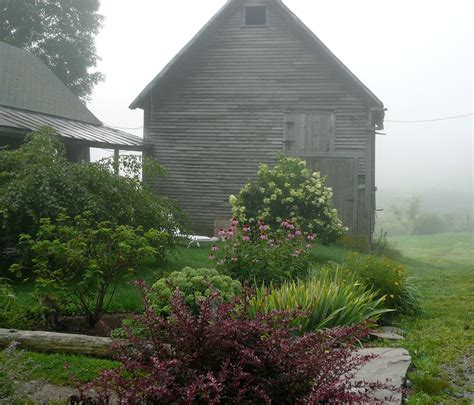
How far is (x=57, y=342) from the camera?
216 inches

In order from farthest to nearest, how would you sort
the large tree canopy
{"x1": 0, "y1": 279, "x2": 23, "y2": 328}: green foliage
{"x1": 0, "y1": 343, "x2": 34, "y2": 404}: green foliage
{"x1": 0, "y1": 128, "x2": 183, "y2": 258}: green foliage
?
1. the large tree canopy
2. {"x1": 0, "y1": 128, "x2": 183, "y2": 258}: green foliage
3. {"x1": 0, "y1": 279, "x2": 23, "y2": 328}: green foliage
4. {"x1": 0, "y1": 343, "x2": 34, "y2": 404}: green foliage

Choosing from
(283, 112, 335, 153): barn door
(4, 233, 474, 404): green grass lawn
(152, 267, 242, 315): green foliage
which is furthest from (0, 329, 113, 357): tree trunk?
(283, 112, 335, 153): barn door

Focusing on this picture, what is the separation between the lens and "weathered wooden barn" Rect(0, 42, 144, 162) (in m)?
15.3

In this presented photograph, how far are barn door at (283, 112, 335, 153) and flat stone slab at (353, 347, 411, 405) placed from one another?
39.7 feet

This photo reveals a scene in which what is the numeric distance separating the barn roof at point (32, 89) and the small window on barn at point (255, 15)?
7183mm

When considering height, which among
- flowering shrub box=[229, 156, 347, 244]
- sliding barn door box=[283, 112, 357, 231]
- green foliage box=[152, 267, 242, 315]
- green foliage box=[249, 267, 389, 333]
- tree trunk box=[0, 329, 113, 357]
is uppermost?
sliding barn door box=[283, 112, 357, 231]

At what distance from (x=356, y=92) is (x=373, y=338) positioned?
37.9ft

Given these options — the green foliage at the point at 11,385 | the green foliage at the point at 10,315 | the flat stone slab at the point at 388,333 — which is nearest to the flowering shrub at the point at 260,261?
the flat stone slab at the point at 388,333

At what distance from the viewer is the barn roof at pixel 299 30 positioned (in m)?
16.2

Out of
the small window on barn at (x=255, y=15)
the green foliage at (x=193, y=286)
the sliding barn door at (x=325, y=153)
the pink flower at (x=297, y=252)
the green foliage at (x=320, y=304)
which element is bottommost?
the green foliage at (x=320, y=304)

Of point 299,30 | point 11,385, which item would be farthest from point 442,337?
point 299,30

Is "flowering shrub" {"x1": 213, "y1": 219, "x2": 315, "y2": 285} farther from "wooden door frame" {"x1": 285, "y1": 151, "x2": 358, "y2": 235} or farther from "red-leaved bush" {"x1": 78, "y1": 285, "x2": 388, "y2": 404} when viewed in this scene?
"wooden door frame" {"x1": 285, "y1": 151, "x2": 358, "y2": 235}

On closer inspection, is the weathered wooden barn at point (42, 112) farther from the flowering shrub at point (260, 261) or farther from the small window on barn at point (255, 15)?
the flowering shrub at point (260, 261)

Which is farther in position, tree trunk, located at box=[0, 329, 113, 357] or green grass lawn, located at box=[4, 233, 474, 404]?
tree trunk, located at box=[0, 329, 113, 357]
